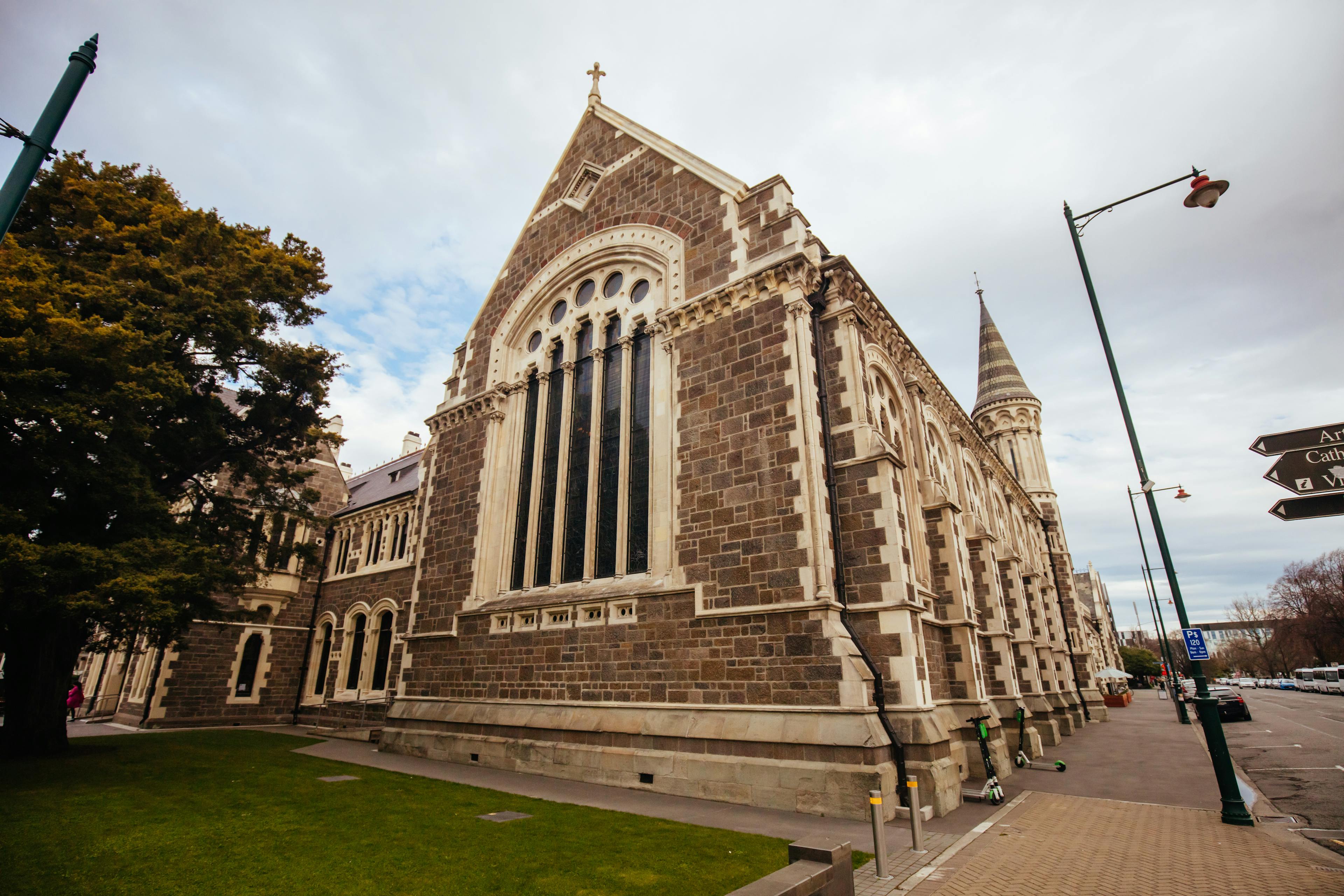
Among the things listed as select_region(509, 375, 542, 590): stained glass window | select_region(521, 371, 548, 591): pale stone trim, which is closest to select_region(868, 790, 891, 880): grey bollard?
select_region(521, 371, 548, 591): pale stone trim

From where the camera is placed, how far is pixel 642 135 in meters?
17.4

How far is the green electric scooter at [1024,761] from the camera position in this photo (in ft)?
49.4

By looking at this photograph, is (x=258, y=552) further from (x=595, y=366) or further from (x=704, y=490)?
(x=704, y=490)

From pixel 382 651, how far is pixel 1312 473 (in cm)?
2634

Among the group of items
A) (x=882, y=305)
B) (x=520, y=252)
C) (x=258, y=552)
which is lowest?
(x=258, y=552)

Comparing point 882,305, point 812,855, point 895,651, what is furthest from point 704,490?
point 812,855

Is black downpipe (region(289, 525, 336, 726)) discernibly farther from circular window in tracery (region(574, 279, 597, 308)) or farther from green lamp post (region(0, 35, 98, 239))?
green lamp post (region(0, 35, 98, 239))

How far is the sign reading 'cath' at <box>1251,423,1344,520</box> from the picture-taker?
24.2 ft

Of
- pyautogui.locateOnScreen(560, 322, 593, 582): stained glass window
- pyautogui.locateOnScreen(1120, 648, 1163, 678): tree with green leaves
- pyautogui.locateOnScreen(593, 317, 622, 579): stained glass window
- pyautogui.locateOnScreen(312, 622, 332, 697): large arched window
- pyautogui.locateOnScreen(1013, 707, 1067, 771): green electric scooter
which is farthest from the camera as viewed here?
pyautogui.locateOnScreen(1120, 648, 1163, 678): tree with green leaves

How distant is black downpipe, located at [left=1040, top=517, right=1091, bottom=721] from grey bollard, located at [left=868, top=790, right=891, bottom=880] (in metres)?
29.5

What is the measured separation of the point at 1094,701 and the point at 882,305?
31.0 metres

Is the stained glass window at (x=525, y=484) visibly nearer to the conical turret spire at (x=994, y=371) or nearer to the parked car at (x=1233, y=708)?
the parked car at (x=1233, y=708)

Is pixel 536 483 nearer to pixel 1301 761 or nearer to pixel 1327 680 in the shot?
pixel 1301 761

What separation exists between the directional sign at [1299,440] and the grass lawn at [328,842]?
7.18 m
